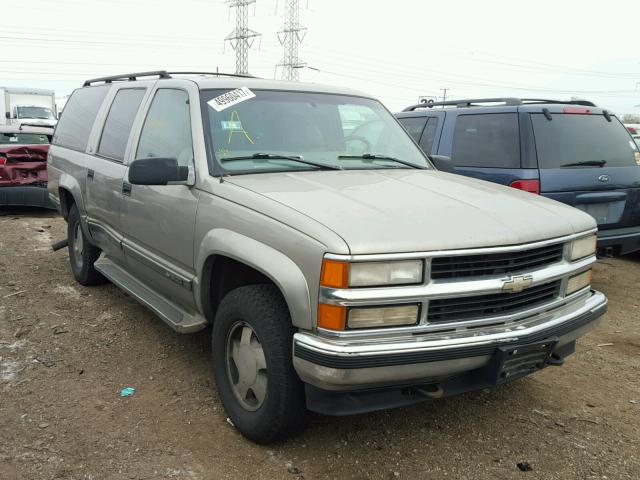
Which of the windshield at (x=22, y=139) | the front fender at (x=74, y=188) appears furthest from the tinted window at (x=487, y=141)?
the windshield at (x=22, y=139)

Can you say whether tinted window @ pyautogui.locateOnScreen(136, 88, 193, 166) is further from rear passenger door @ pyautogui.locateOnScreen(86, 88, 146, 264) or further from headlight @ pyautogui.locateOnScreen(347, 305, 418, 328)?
headlight @ pyautogui.locateOnScreen(347, 305, 418, 328)

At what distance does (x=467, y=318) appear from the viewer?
2664 mm

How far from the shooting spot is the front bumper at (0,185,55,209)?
372 inches

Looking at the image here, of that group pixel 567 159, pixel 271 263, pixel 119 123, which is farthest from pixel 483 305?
pixel 119 123

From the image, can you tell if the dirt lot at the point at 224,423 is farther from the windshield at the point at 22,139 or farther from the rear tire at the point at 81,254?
the windshield at the point at 22,139

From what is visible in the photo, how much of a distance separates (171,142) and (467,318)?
2.23 metres

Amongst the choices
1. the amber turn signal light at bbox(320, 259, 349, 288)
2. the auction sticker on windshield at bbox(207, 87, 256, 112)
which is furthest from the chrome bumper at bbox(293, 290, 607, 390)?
the auction sticker on windshield at bbox(207, 87, 256, 112)

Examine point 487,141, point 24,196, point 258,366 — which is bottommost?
point 24,196

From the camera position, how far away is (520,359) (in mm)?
2756

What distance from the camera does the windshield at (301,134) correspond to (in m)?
3.53

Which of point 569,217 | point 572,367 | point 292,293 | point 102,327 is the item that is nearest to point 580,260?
point 569,217

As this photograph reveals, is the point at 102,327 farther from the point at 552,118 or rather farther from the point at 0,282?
the point at 552,118

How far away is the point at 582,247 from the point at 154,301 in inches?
107

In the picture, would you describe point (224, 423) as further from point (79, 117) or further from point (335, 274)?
point (79, 117)
